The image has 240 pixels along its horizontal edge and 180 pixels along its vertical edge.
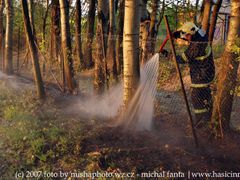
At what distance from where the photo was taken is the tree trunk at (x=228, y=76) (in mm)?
5156

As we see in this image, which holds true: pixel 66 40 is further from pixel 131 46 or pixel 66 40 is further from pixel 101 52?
pixel 131 46

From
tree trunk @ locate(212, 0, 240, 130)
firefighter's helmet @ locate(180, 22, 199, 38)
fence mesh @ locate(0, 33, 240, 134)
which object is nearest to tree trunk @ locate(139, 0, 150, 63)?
fence mesh @ locate(0, 33, 240, 134)

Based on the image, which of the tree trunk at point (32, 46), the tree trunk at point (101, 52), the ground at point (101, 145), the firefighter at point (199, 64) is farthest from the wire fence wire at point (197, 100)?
the tree trunk at point (32, 46)

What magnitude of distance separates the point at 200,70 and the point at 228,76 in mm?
742

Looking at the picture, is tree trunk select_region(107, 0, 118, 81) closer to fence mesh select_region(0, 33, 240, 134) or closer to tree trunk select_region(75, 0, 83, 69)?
fence mesh select_region(0, 33, 240, 134)

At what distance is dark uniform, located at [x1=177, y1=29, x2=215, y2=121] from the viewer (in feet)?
18.9

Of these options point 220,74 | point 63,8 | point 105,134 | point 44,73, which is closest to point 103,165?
point 105,134

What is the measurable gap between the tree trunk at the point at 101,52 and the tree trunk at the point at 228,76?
9.15 ft

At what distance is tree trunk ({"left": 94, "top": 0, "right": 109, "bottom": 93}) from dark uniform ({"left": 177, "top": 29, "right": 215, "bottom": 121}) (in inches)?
81.5

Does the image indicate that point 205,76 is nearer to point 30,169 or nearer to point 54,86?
point 30,169

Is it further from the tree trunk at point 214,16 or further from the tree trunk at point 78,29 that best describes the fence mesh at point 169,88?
the tree trunk at point 78,29

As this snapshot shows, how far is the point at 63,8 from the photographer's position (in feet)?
26.7

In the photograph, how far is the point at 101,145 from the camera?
5.07m

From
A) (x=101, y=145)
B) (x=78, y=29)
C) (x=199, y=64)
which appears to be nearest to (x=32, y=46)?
(x=101, y=145)
